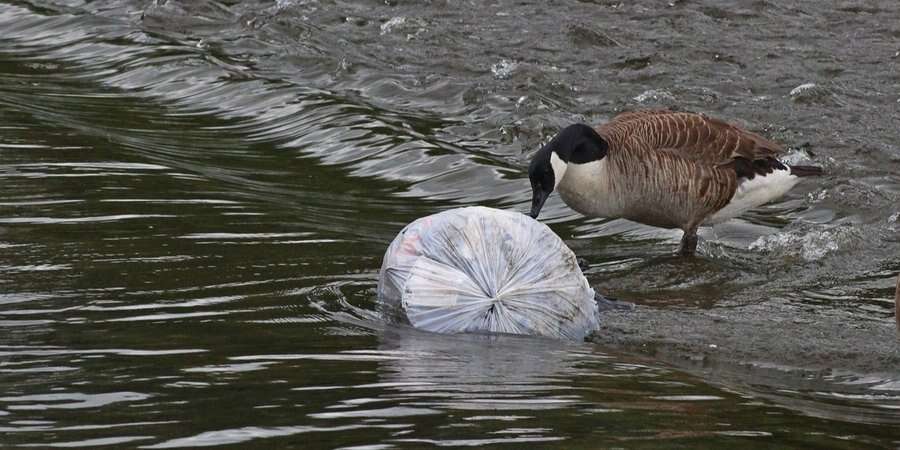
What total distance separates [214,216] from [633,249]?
271 cm

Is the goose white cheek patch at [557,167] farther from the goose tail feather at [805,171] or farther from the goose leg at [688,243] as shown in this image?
the goose tail feather at [805,171]

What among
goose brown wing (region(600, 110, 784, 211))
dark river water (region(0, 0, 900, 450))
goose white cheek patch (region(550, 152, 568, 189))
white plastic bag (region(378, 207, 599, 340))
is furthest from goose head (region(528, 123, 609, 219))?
white plastic bag (region(378, 207, 599, 340))

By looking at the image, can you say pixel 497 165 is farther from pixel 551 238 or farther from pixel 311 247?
pixel 551 238

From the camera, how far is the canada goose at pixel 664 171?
9992 millimetres

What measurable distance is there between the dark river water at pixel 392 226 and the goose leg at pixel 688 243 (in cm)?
14

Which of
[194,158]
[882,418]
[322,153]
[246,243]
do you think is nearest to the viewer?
[882,418]

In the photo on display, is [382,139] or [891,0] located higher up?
[891,0]

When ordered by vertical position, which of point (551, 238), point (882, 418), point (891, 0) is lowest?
point (882, 418)

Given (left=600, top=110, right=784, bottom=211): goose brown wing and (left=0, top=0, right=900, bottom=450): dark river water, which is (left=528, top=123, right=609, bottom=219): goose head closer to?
(left=600, top=110, right=784, bottom=211): goose brown wing

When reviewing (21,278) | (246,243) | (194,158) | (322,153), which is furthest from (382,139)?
(21,278)

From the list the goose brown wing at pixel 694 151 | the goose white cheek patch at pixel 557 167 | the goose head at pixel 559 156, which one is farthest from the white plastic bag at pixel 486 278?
the goose brown wing at pixel 694 151

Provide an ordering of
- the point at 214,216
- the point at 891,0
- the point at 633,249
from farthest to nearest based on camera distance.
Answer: the point at 891,0
the point at 633,249
the point at 214,216

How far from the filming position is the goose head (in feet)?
31.9

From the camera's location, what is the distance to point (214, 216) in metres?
9.88
